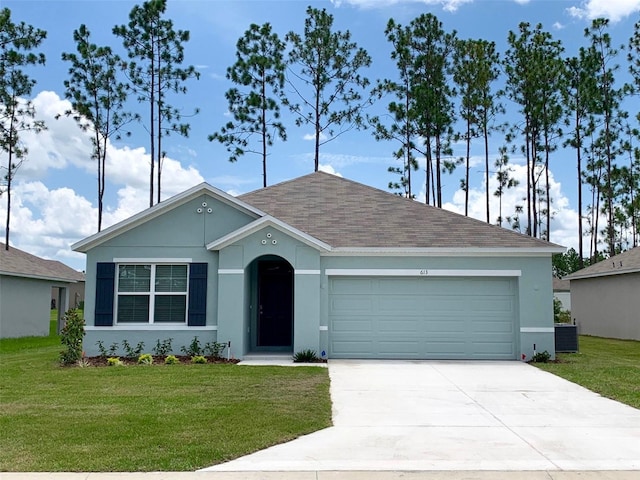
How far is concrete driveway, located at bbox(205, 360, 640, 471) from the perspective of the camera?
20.3ft

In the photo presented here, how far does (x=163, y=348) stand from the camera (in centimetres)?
1455

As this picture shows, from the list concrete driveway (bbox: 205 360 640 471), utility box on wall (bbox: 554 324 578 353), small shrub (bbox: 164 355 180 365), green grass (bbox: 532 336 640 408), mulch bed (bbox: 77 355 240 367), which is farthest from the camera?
utility box on wall (bbox: 554 324 578 353)

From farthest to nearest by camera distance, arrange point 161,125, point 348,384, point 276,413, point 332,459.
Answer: point 161,125
point 348,384
point 276,413
point 332,459

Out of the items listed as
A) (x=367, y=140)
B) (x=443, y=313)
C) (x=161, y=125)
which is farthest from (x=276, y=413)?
(x=367, y=140)

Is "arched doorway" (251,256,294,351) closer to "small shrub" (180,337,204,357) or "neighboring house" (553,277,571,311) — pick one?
"small shrub" (180,337,204,357)

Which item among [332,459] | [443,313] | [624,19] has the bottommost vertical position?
[332,459]

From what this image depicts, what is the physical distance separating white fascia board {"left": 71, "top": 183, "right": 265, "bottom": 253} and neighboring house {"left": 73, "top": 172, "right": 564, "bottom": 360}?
3cm

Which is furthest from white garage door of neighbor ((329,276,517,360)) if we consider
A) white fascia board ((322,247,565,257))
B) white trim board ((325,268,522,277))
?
white fascia board ((322,247,565,257))

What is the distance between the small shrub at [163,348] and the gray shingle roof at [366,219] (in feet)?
15.1

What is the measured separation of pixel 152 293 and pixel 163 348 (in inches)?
56.1

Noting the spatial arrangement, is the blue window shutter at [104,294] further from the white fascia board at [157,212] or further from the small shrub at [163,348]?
the small shrub at [163,348]

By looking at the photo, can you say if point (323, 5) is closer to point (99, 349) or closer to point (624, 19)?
point (624, 19)

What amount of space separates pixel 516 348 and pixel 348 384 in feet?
19.4

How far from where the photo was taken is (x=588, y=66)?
1283 inches
